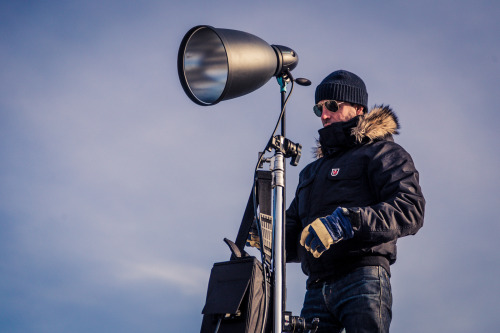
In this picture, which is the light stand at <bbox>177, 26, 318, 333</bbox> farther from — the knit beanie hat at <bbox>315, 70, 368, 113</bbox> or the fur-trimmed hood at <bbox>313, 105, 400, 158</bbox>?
the knit beanie hat at <bbox>315, 70, 368, 113</bbox>

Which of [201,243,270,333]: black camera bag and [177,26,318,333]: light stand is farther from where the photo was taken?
[177,26,318,333]: light stand

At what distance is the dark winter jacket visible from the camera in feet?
8.74

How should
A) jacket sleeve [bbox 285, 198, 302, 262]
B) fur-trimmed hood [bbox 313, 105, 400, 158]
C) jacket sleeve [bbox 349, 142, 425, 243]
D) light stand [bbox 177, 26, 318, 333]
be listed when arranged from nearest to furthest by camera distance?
light stand [bbox 177, 26, 318, 333]
jacket sleeve [bbox 349, 142, 425, 243]
fur-trimmed hood [bbox 313, 105, 400, 158]
jacket sleeve [bbox 285, 198, 302, 262]

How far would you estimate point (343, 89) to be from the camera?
3381 mm

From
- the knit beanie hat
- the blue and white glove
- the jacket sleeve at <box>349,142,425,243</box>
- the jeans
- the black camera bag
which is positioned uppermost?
the knit beanie hat

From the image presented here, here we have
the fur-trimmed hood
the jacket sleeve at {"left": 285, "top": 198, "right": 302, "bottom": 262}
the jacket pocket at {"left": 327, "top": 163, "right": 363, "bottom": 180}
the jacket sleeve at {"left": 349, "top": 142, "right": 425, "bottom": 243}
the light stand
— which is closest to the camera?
the light stand

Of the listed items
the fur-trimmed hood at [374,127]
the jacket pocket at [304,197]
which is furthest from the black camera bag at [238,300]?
the fur-trimmed hood at [374,127]

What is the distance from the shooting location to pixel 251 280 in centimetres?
232

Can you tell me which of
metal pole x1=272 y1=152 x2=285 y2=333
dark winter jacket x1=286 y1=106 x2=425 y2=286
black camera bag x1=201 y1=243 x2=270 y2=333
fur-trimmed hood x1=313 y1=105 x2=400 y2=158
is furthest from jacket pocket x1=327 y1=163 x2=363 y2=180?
black camera bag x1=201 y1=243 x2=270 y2=333

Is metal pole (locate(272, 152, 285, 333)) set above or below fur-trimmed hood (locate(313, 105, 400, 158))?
below

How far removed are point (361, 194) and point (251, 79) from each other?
890 millimetres

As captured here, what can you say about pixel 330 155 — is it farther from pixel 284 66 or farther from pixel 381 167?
pixel 284 66

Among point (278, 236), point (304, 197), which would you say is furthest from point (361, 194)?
point (278, 236)

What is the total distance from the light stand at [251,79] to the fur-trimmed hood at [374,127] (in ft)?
1.71
